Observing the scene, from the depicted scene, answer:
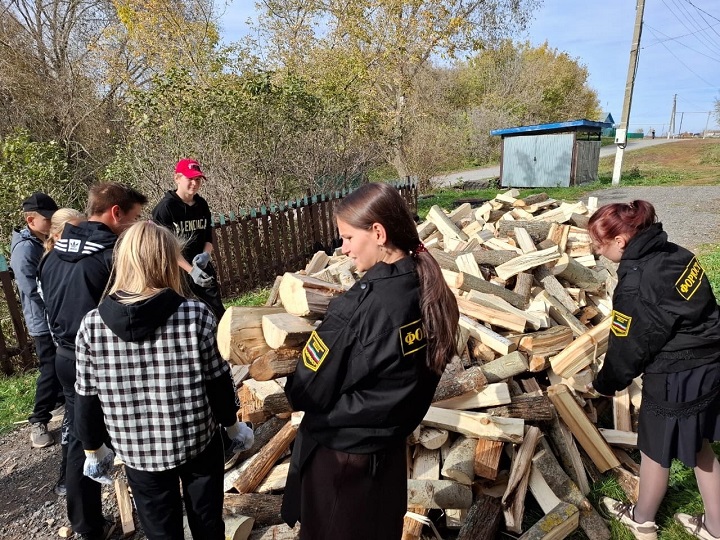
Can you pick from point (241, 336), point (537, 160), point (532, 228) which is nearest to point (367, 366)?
point (241, 336)

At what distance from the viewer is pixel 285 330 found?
180 centimetres

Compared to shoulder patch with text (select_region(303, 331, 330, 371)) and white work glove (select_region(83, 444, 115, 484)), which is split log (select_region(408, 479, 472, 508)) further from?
white work glove (select_region(83, 444, 115, 484))

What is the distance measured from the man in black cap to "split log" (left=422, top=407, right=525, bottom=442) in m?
3.02

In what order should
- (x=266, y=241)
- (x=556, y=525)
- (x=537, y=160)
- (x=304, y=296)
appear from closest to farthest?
(x=304, y=296) < (x=556, y=525) < (x=266, y=241) < (x=537, y=160)

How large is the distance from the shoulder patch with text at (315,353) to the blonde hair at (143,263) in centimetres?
68

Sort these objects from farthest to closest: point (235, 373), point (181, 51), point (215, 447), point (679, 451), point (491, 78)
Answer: point (491, 78), point (181, 51), point (235, 373), point (679, 451), point (215, 447)

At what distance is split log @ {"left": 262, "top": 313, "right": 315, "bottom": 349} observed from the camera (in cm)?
181

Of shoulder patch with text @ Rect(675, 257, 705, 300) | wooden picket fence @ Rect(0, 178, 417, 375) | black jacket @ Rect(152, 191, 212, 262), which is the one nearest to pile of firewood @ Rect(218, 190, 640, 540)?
shoulder patch with text @ Rect(675, 257, 705, 300)

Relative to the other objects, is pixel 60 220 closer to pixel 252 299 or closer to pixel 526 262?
pixel 252 299

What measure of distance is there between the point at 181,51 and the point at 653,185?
16372mm

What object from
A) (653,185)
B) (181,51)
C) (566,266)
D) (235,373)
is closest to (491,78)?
(653,185)

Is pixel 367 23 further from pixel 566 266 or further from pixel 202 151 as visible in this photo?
pixel 566 266

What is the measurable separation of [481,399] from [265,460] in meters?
1.45

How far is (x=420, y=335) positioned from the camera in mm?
1499
